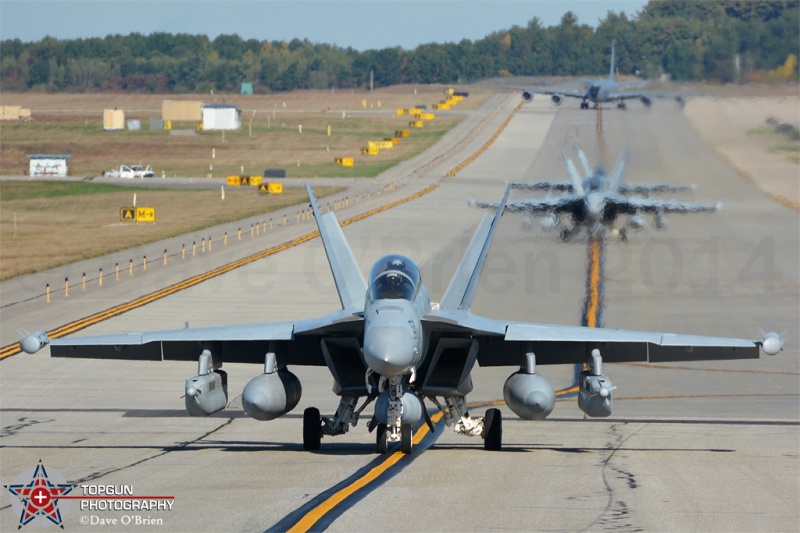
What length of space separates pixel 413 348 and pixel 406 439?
107 inches

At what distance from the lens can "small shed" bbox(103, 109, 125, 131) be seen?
160750mm

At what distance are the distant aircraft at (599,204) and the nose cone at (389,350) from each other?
4291 cm

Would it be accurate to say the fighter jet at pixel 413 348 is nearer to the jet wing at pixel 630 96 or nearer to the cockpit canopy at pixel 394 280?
the cockpit canopy at pixel 394 280

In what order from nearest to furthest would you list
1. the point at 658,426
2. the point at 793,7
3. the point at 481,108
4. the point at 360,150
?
the point at 658,426 < the point at 793,7 < the point at 360,150 < the point at 481,108

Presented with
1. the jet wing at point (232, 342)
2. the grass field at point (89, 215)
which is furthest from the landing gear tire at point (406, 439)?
the grass field at point (89, 215)

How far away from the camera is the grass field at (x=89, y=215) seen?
64.9 metres

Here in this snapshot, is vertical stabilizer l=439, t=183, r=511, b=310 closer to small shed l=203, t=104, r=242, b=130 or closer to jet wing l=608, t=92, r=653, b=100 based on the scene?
jet wing l=608, t=92, r=653, b=100

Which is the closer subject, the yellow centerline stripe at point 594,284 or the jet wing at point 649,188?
the yellow centerline stripe at point 594,284

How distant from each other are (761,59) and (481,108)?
131m

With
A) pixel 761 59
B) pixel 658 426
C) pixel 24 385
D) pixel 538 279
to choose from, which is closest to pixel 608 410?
pixel 658 426

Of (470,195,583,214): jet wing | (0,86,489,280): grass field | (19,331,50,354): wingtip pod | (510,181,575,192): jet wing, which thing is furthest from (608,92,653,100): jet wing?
(19,331,50,354): wingtip pod

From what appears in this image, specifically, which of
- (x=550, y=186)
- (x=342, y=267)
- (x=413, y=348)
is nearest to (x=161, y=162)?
(x=550, y=186)

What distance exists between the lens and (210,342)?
2306cm

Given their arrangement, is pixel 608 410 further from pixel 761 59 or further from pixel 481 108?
pixel 481 108
